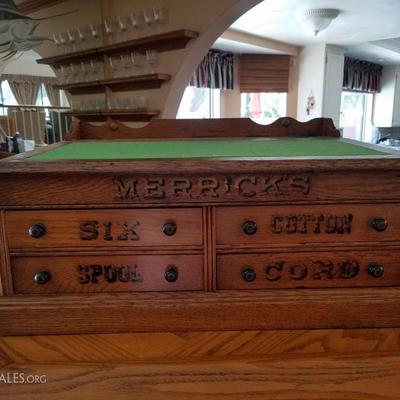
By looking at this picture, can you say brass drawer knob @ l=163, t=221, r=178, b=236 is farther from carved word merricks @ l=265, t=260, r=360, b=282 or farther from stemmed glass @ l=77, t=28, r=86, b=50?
stemmed glass @ l=77, t=28, r=86, b=50

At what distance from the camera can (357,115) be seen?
7.57 meters

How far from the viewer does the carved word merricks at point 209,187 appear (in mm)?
650

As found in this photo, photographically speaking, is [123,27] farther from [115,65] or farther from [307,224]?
[307,224]

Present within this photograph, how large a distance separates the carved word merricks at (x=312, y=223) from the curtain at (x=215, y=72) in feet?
A: 14.7

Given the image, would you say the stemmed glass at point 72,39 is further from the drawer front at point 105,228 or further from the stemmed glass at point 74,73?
the drawer front at point 105,228

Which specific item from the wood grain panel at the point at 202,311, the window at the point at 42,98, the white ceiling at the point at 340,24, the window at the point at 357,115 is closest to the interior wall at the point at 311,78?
the white ceiling at the point at 340,24

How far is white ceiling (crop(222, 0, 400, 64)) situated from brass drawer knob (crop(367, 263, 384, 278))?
10.3 feet

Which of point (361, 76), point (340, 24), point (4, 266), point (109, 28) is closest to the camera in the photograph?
point (4, 266)

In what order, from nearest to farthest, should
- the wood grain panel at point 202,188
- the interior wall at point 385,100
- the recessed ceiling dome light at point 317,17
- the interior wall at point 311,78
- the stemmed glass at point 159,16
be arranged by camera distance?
1. the wood grain panel at point 202,188
2. the stemmed glass at point 159,16
3. the recessed ceiling dome light at point 317,17
4. the interior wall at point 311,78
5. the interior wall at point 385,100

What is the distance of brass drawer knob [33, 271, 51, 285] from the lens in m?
0.67

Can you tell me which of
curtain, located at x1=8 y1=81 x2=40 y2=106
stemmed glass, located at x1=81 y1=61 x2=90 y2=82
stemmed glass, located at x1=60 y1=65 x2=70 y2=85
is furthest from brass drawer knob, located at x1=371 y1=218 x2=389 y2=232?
curtain, located at x1=8 y1=81 x2=40 y2=106

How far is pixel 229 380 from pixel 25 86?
313 inches

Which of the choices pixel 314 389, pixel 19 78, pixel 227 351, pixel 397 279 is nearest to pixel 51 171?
pixel 227 351

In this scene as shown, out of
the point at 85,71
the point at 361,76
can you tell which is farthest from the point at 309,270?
the point at 361,76
